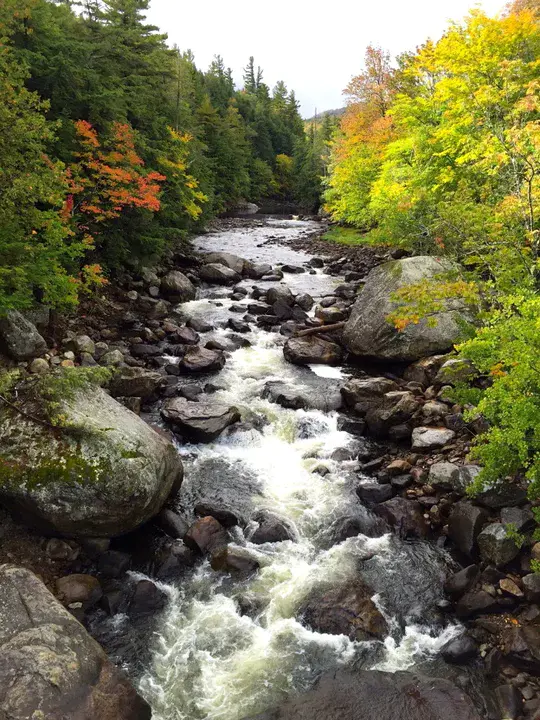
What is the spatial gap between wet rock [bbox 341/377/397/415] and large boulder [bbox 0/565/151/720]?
9.07 meters

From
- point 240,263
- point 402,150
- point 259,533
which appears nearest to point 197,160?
point 240,263

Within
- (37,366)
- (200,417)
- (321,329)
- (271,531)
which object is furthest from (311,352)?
(37,366)

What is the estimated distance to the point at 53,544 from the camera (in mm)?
7961

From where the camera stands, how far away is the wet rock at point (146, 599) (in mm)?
7535

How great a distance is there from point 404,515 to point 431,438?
2.42 meters

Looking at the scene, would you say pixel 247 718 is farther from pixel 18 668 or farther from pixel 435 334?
pixel 435 334

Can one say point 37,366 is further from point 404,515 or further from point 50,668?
point 404,515

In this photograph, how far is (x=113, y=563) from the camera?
809 cm

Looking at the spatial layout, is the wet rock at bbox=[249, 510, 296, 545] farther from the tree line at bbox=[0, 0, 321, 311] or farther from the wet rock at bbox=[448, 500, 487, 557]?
the tree line at bbox=[0, 0, 321, 311]

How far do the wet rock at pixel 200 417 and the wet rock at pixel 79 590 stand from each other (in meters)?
4.88

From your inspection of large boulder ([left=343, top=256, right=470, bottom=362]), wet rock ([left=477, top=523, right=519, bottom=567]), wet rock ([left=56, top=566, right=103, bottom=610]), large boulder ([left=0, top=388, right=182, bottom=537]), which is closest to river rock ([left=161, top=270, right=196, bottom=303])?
large boulder ([left=343, top=256, right=470, bottom=362])

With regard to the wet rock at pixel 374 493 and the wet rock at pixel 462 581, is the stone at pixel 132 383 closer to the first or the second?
the wet rock at pixel 374 493

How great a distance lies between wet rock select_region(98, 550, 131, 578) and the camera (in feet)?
26.2

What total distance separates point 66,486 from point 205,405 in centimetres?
562
